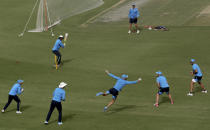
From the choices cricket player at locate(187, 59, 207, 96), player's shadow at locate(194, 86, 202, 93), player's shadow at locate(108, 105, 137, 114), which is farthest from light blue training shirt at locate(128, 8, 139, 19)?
player's shadow at locate(108, 105, 137, 114)

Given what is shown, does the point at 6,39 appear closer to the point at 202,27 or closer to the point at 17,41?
the point at 17,41

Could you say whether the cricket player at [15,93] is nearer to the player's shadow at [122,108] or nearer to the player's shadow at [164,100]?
the player's shadow at [122,108]

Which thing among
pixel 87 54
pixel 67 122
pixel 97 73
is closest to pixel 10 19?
pixel 87 54

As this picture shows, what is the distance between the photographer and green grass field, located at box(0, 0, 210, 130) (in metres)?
21.0

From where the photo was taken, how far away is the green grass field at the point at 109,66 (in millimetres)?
21047

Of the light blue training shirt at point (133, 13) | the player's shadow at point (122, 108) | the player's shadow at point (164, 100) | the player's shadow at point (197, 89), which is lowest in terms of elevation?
the player's shadow at point (122, 108)

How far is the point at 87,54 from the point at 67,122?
1322 cm

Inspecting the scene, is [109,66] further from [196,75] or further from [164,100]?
[196,75]

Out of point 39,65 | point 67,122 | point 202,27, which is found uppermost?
point 202,27

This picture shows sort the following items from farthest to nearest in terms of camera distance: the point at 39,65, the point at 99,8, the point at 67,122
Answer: the point at 99,8
the point at 39,65
the point at 67,122

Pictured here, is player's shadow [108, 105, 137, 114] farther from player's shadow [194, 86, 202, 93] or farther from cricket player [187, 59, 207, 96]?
player's shadow [194, 86, 202, 93]

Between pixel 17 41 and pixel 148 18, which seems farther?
pixel 148 18

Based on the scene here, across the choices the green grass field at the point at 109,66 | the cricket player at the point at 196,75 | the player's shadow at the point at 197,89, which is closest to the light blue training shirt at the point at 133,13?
the green grass field at the point at 109,66

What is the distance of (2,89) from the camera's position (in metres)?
26.4
